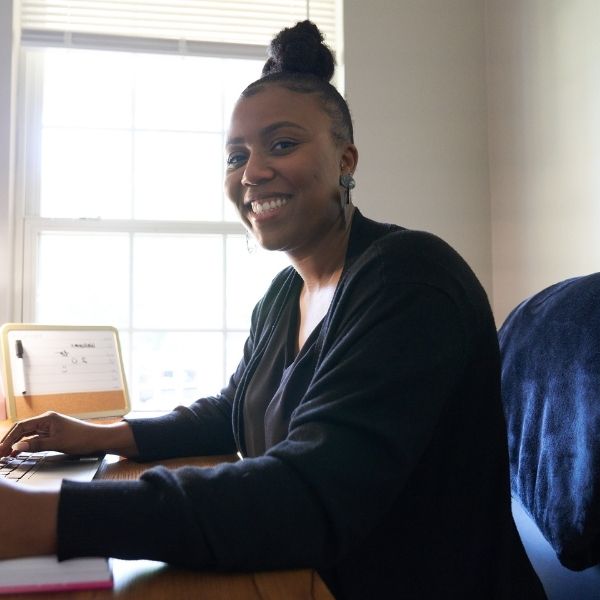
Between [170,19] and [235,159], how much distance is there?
1.38m

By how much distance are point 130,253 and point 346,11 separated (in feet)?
3.88

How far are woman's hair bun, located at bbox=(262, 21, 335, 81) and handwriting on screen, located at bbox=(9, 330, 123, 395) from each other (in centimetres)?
98

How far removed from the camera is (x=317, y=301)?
1072 millimetres

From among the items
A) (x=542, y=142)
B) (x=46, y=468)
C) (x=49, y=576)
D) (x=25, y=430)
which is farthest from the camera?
(x=542, y=142)

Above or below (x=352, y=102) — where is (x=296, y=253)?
Answer: below


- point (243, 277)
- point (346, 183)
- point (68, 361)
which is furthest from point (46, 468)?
point (243, 277)

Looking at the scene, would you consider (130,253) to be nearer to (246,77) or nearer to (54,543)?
(246,77)

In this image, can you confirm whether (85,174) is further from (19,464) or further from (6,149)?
(19,464)

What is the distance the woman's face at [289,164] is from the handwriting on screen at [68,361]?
86cm

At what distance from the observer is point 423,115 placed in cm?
223

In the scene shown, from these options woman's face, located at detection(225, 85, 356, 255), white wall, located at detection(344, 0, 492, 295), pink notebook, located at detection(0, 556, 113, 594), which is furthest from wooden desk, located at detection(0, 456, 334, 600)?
white wall, located at detection(344, 0, 492, 295)

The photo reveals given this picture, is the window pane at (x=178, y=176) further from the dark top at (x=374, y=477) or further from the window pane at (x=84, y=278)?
the dark top at (x=374, y=477)

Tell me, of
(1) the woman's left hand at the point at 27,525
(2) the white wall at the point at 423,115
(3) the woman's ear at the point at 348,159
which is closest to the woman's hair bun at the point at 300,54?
(3) the woman's ear at the point at 348,159

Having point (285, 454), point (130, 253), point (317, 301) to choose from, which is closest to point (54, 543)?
point (285, 454)
